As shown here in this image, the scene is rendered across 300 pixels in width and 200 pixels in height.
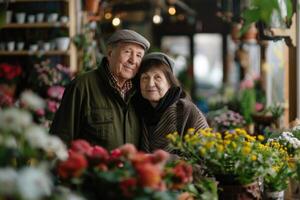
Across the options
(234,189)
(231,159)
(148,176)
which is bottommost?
(234,189)

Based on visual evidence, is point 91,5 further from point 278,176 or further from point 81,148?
point 81,148

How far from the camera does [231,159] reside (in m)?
2.45

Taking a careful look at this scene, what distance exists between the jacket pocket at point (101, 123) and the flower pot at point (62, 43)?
3880 mm

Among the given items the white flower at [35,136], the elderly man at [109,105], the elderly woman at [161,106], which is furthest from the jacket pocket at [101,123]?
the white flower at [35,136]

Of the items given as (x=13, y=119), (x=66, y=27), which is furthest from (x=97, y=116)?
(x=66, y=27)

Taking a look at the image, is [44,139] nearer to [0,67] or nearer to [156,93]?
[156,93]

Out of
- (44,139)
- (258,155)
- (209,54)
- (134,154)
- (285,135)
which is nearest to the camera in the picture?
(44,139)

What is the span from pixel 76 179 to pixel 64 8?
547 cm

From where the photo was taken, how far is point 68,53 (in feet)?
22.9

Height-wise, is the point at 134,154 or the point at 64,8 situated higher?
the point at 64,8

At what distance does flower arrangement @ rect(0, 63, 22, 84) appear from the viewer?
6746mm

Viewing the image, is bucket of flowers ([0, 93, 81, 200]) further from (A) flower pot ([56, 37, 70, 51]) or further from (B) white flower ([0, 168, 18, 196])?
(A) flower pot ([56, 37, 70, 51])

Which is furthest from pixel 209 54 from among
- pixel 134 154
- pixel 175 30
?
pixel 134 154

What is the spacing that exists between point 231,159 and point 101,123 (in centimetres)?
92
